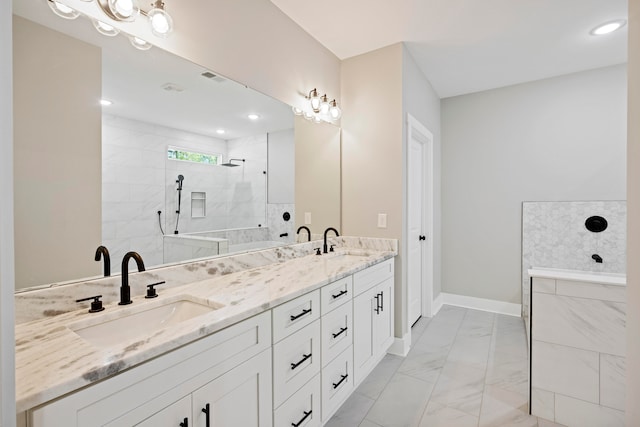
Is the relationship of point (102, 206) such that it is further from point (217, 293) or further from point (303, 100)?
point (303, 100)

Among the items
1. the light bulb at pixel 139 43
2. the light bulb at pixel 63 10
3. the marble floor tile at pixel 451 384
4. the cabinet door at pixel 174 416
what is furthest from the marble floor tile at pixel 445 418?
the light bulb at pixel 63 10

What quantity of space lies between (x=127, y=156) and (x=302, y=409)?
147 centimetres

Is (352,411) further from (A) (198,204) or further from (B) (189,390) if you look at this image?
(A) (198,204)

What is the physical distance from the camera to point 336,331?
1776 mm

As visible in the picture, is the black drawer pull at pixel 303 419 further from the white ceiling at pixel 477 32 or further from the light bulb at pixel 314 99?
the white ceiling at pixel 477 32

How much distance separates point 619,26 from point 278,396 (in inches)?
147

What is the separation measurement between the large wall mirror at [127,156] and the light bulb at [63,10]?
2 cm

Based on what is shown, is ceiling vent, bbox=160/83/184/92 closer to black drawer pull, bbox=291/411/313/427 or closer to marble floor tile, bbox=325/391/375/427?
black drawer pull, bbox=291/411/313/427

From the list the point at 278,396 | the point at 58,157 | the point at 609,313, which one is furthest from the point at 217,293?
the point at 609,313

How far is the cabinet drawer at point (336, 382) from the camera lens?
5.46 feet

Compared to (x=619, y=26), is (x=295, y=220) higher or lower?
lower

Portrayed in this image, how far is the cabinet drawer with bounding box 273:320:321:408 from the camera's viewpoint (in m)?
1.32

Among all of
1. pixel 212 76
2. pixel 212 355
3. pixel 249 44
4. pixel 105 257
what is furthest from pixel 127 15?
pixel 212 355

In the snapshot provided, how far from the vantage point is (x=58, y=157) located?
1.13 meters
